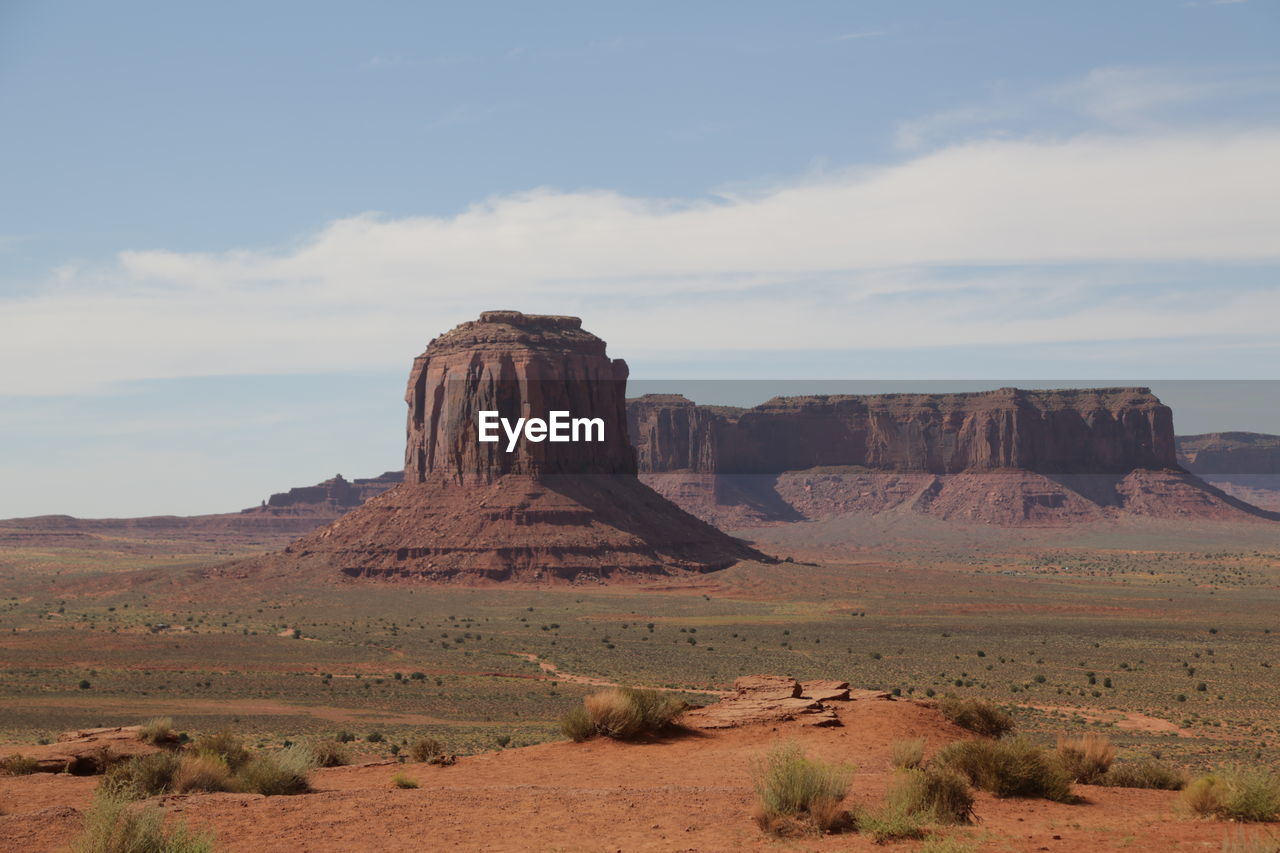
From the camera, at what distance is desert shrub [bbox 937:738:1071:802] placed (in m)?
17.3

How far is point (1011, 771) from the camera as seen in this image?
17.4 meters

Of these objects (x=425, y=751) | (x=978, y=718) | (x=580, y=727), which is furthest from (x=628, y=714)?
(x=978, y=718)

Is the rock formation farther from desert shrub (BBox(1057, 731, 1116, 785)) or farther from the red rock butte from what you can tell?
desert shrub (BBox(1057, 731, 1116, 785))

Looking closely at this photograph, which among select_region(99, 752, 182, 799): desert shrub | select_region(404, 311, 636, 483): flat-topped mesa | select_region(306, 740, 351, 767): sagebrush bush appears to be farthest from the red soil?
select_region(404, 311, 636, 483): flat-topped mesa

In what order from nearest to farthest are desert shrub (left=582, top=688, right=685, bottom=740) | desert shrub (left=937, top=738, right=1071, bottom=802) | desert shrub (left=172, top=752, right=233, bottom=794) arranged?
desert shrub (left=937, top=738, right=1071, bottom=802), desert shrub (left=172, top=752, right=233, bottom=794), desert shrub (left=582, top=688, right=685, bottom=740)

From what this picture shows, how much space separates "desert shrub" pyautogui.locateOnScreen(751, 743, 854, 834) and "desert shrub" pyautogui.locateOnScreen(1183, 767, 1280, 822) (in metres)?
4.85

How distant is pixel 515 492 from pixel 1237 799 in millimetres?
92224

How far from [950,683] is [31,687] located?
1399 inches

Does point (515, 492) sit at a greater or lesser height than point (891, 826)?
greater

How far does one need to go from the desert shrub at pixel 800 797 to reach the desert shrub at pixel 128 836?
7.22 metres

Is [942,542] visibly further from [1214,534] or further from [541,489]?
[541,489]

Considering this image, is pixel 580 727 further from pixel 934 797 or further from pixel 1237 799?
pixel 1237 799

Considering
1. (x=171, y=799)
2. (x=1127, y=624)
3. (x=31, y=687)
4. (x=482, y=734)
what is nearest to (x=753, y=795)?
(x=171, y=799)

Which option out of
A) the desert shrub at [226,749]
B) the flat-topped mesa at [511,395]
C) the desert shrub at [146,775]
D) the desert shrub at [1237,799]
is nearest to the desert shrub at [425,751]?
the desert shrub at [226,749]
